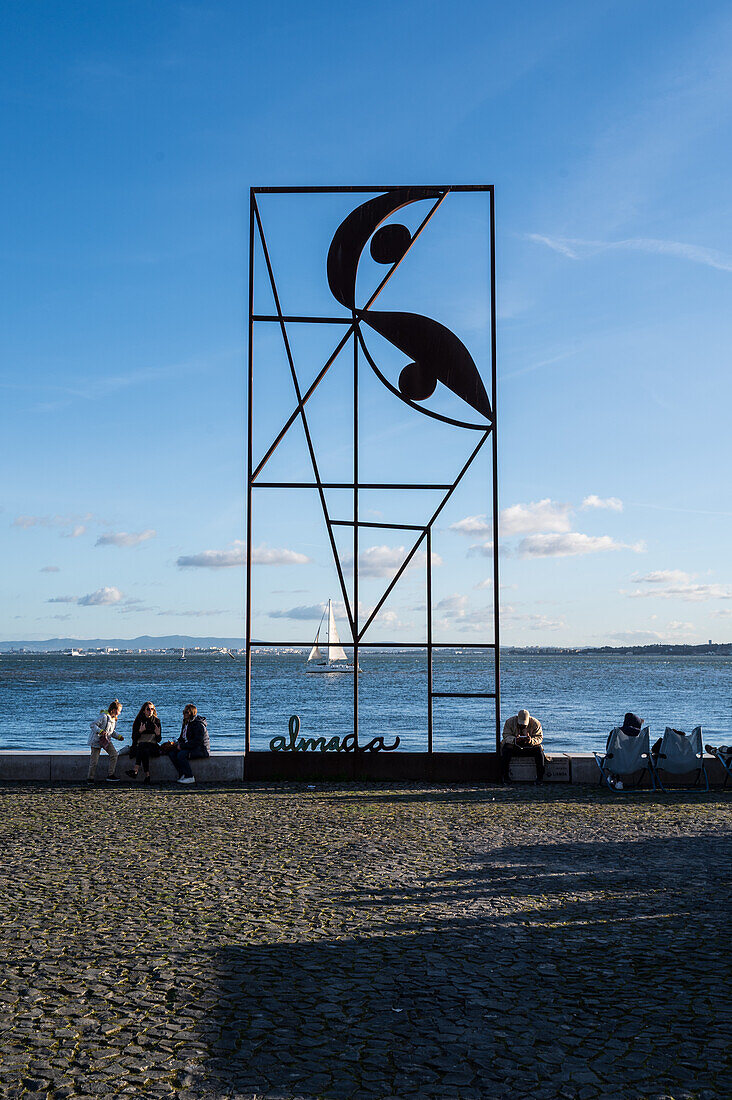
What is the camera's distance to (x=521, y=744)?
549 inches

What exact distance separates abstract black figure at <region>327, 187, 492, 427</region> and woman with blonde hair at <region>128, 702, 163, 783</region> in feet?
18.8

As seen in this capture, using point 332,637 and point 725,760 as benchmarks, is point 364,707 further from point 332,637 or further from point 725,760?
point 725,760

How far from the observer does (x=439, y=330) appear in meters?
14.1

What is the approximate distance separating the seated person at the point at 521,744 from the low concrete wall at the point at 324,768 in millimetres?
86

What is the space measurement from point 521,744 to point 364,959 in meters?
8.58

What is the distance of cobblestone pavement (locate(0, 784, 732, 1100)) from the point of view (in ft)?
13.6

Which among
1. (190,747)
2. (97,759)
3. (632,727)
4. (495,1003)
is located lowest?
(495,1003)

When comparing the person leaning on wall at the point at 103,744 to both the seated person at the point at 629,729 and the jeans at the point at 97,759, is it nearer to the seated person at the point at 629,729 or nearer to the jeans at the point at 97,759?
the jeans at the point at 97,759

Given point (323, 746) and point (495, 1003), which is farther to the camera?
point (323, 746)

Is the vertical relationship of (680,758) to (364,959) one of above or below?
above

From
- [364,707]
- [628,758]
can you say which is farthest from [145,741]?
[364,707]

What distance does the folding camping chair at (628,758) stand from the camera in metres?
13.4

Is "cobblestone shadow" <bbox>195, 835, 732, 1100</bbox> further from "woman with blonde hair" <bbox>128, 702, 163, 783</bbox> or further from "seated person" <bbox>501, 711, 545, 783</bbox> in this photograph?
"woman with blonde hair" <bbox>128, 702, 163, 783</bbox>

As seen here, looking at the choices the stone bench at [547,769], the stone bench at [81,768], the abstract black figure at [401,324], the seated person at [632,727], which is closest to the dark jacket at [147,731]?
the stone bench at [81,768]
